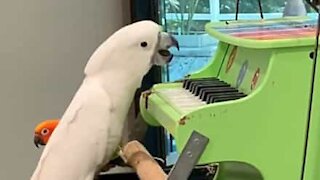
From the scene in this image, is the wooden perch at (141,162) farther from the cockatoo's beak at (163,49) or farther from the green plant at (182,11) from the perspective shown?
the green plant at (182,11)

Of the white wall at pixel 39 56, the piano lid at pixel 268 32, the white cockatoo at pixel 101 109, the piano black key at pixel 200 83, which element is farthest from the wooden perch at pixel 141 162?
the white wall at pixel 39 56

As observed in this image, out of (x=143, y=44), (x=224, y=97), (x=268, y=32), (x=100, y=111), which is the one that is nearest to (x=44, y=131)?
(x=100, y=111)

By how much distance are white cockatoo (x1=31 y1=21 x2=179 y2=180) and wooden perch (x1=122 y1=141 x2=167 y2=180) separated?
71 mm

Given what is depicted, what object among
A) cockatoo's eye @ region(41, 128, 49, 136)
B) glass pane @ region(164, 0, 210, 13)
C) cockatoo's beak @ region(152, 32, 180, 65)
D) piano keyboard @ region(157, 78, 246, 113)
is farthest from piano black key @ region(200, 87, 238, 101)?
glass pane @ region(164, 0, 210, 13)

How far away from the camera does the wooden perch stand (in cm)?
115

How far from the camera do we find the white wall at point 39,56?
1.97 meters

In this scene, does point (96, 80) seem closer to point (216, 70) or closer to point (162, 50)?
point (162, 50)

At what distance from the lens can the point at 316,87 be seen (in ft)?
3.33

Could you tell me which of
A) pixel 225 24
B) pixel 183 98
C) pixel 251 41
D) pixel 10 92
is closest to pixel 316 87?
pixel 251 41

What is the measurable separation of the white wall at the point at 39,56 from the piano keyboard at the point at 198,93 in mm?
741

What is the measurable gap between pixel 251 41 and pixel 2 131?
1191 millimetres

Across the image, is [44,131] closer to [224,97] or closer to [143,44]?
[143,44]

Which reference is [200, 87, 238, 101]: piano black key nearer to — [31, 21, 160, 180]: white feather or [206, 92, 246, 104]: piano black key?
[206, 92, 246, 104]: piano black key

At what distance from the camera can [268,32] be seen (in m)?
1.14
